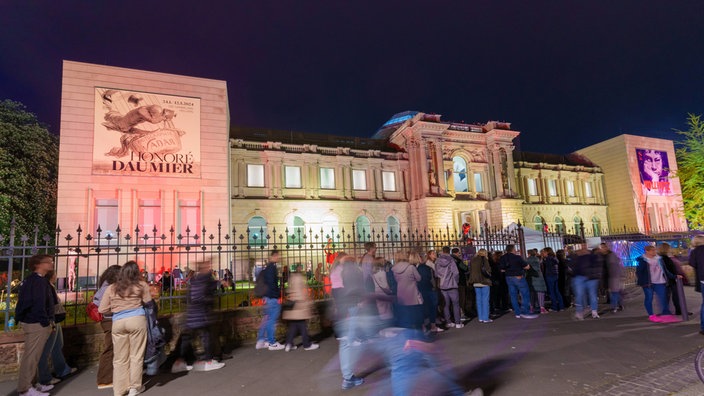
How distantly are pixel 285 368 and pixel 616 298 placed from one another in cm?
917

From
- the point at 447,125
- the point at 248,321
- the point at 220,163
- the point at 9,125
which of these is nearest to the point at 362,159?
the point at 447,125

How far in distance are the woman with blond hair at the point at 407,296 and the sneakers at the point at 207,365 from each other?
3.28 meters

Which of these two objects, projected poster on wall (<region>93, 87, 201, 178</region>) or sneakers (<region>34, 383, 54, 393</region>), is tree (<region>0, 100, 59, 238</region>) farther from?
sneakers (<region>34, 383, 54, 393</region>)

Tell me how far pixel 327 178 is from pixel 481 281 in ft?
78.4

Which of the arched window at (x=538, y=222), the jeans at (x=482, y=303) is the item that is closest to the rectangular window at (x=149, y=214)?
the jeans at (x=482, y=303)

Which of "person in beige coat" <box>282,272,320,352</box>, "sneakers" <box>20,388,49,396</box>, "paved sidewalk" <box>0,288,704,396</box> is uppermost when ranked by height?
"person in beige coat" <box>282,272,320,352</box>

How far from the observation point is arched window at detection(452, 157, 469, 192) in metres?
35.6

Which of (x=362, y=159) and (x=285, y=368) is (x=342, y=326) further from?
(x=362, y=159)

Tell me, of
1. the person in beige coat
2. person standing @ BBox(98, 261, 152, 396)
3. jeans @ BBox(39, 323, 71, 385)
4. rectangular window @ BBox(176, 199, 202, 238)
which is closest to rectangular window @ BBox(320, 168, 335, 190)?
rectangular window @ BBox(176, 199, 202, 238)

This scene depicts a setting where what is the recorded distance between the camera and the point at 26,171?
21.8 m

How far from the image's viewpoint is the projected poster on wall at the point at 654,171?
43.5m

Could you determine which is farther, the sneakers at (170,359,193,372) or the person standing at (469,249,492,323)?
the person standing at (469,249,492,323)

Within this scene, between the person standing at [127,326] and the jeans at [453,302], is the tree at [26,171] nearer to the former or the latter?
the person standing at [127,326]

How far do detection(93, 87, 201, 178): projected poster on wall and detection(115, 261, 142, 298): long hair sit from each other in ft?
49.6
